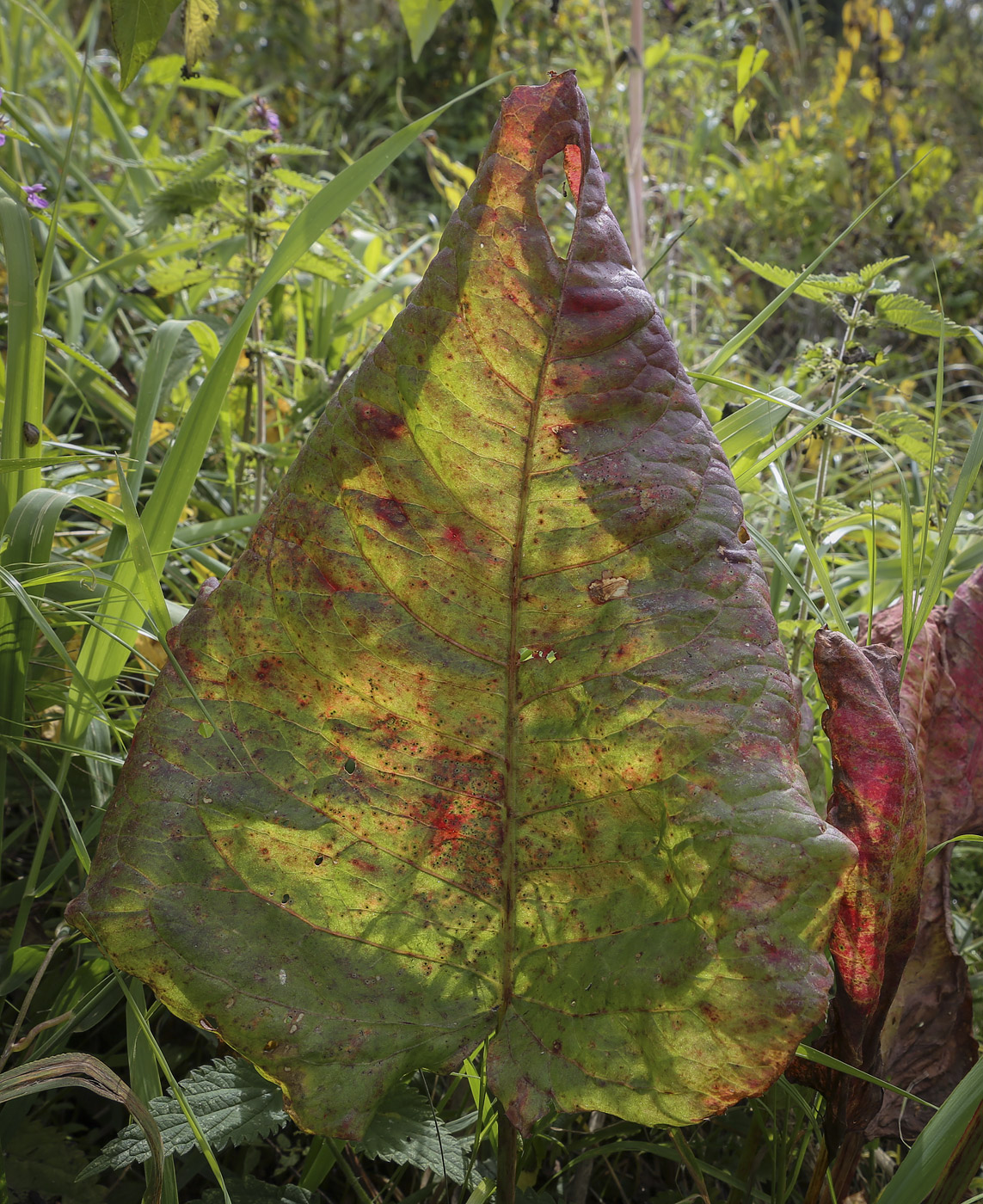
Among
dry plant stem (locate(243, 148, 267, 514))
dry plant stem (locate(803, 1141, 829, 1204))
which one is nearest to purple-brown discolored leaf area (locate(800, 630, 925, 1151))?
dry plant stem (locate(803, 1141, 829, 1204))

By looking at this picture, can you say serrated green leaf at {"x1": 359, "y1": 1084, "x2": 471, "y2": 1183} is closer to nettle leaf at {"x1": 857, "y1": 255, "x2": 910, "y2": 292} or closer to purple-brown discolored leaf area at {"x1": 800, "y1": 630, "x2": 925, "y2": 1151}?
purple-brown discolored leaf area at {"x1": 800, "y1": 630, "x2": 925, "y2": 1151}

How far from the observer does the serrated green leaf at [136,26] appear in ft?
1.90

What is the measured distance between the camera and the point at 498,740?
2.25 feet

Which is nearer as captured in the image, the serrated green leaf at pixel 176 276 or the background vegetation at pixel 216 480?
the background vegetation at pixel 216 480

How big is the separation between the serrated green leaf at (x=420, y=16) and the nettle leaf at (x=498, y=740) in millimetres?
236

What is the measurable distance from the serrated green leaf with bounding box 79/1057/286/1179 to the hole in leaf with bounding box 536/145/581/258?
0.71m

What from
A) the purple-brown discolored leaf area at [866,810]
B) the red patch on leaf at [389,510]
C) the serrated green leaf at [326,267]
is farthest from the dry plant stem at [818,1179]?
the serrated green leaf at [326,267]

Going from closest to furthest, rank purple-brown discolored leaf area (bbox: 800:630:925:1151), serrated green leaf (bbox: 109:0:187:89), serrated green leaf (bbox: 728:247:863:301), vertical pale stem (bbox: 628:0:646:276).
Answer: serrated green leaf (bbox: 109:0:187:89)
purple-brown discolored leaf area (bbox: 800:630:925:1151)
serrated green leaf (bbox: 728:247:863:301)
vertical pale stem (bbox: 628:0:646:276)

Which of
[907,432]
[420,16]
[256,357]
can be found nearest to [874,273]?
[907,432]

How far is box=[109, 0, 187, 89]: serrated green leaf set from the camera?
22.8 inches

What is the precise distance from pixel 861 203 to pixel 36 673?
432cm

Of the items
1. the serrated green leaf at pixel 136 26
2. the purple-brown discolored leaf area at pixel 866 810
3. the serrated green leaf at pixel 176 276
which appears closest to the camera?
the serrated green leaf at pixel 136 26

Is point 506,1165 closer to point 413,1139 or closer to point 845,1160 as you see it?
point 413,1139

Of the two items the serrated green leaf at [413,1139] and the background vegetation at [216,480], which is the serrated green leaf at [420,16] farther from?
the serrated green leaf at [413,1139]
